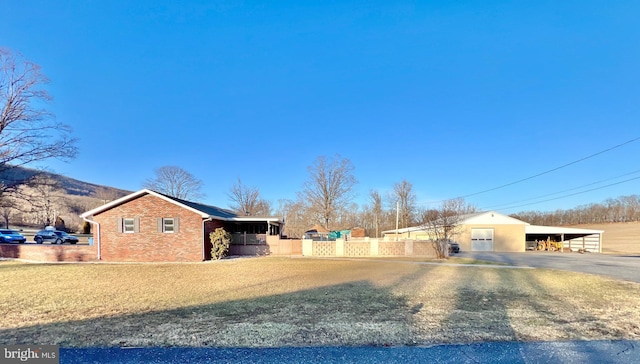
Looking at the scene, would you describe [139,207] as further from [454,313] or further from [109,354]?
[454,313]

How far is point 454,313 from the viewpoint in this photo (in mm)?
5930

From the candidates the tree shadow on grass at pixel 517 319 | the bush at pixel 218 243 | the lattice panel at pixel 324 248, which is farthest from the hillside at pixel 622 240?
the bush at pixel 218 243

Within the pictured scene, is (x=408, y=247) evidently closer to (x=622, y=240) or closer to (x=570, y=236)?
(x=570, y=236)

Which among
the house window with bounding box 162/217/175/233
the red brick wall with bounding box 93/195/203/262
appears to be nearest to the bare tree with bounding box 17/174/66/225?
the red brick wall with bounding box 93/195/203/262

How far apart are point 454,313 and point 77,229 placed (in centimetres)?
6066

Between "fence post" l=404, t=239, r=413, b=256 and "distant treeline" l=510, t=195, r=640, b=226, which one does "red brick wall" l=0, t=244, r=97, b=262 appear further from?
"distant treeline" l=510, t=195, r=640, b=226

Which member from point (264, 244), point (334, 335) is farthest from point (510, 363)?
point (264, 244)

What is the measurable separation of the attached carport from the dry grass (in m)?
27.0

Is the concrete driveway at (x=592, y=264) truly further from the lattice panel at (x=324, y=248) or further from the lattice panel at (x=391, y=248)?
the lattice panel at (x=324, y=248)

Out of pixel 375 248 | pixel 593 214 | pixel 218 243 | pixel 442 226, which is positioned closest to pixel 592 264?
pixel 442 226

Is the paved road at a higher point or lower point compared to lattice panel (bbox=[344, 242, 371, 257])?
higher

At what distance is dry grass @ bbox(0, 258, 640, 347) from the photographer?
4.52 metres

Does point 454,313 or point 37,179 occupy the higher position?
point 37,179

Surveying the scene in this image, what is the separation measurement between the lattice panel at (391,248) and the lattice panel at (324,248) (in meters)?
3.16
